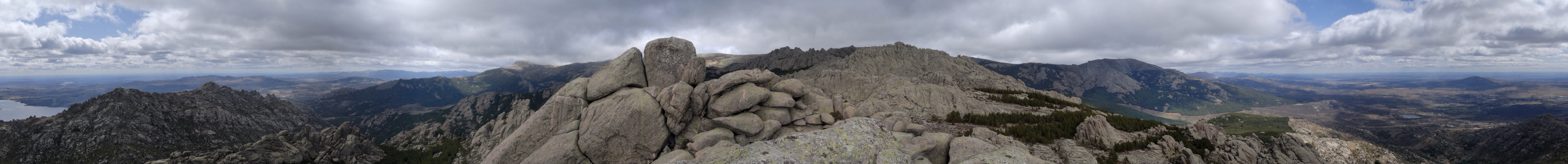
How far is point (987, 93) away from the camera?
46906 millimetres

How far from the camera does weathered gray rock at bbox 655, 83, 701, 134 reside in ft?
84.5

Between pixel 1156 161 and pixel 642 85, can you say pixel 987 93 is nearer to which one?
pixel 1156 161

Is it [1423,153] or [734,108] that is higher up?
[734,108]

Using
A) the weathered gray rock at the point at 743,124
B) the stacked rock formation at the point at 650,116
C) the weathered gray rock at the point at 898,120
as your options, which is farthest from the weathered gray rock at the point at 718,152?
the weathered gray rock at the point at 898,120

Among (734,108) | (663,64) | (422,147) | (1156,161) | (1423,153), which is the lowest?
(1423,153)

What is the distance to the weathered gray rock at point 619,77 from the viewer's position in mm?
28438

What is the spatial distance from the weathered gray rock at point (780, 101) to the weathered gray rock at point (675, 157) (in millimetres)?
7429

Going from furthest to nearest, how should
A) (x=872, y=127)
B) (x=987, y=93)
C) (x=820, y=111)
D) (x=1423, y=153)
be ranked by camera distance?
(x=1423, y=153) → (x=987, y=93) → (x=820, y=111) → (x=872, y=127)

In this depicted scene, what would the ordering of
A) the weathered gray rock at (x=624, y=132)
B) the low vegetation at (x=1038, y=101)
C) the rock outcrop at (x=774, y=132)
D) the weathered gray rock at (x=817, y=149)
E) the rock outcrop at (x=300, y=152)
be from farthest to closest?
the rock outcrop at (x=300, y=152) < the low vegetation at (x=1038, y=101) < the weathered gray rock at (x=624, y=132) < the rock outcrop at (x=774, y=132) < the weathered gray rock at (x=817, y=149)

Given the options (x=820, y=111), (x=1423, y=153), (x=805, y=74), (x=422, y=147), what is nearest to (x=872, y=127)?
(x=820, y=111)

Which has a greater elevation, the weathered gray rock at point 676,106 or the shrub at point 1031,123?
the weathered gray rock at point 676,106

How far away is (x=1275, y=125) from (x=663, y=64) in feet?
903

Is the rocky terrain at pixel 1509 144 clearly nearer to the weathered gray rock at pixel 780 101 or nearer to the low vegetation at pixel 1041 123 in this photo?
the low vegetation at pixel 1041 123

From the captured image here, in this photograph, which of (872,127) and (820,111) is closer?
(872,127)
